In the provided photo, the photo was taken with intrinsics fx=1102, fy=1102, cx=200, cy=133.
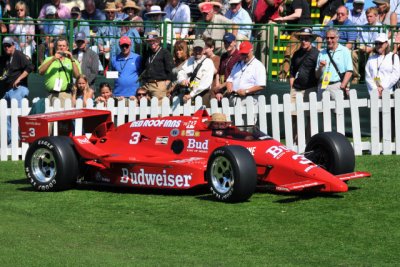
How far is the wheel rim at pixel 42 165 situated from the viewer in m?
15.2

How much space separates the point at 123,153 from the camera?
608 inches

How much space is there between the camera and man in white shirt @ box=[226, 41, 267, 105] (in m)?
18.6

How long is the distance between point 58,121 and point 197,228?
14.0 ft

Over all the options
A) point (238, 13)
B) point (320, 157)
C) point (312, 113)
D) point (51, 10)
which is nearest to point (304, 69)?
point (312, 113)

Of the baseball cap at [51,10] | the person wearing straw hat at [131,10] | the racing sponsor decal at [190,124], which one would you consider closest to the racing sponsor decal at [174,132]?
the racing sponsor decal at [190,124]

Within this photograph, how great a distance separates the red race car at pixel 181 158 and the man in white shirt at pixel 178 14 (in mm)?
5932

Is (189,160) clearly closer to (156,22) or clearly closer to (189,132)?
(189,132)

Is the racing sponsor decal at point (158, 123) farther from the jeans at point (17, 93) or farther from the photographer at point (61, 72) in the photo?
the jeans at point (17, 93)

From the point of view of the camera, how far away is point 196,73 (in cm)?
1928

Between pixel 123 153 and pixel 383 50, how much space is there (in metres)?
5.84

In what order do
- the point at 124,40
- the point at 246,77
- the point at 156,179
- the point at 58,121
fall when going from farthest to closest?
the point at 124,40, the point at 246,77, the point at 58,121, the point at 156,179

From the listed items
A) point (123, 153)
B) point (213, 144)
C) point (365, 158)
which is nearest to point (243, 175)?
point (213, 144)

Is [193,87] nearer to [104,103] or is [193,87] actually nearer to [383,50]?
[104,103]

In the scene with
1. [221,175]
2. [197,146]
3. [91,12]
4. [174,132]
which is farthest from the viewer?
[91,12]
